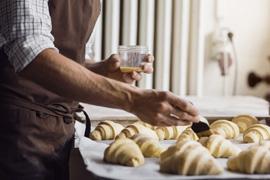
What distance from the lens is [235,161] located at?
37.7 inches

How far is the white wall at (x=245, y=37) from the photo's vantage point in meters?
2.63

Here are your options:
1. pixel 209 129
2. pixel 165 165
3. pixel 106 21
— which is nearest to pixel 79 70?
pixel 165 165

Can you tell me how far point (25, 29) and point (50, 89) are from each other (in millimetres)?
115

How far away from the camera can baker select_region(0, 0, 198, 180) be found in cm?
97

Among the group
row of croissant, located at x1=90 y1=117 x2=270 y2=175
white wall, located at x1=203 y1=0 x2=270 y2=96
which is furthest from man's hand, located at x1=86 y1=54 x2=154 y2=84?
white wall, located at x1=203 y1=0 x2=270 y2=96

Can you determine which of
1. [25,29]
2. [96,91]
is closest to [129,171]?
[96,91]

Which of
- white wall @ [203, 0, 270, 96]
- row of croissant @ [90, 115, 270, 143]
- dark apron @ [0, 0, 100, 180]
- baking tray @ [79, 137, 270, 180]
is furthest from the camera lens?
white wall @ [203, 0, 270, 96]

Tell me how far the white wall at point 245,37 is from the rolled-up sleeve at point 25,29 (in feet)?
5.64

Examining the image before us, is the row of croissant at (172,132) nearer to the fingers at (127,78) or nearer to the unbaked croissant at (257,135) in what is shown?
the unbaked croissant at (257,135)

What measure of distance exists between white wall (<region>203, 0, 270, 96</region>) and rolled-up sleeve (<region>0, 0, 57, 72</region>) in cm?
172

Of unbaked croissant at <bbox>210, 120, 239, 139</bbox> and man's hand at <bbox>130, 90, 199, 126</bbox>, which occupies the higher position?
man's hand at <bbox>130, 90, 199, 126</bbox>

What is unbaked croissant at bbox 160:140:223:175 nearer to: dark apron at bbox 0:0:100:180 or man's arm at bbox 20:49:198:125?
man's arm at bbox 20:49:198:125

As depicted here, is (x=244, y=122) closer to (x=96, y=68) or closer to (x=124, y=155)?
(x=96, y=68)

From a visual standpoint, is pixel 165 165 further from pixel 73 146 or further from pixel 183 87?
pixel 183 87
